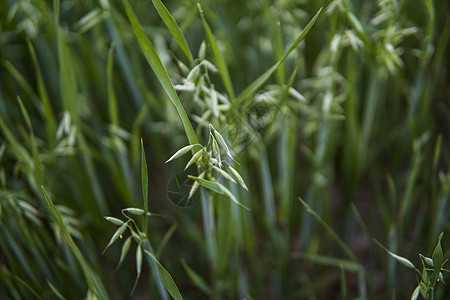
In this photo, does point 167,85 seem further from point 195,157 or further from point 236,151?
point 236,151

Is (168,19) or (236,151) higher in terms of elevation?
(168,19)

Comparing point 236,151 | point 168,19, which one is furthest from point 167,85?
Answer: point 236,151

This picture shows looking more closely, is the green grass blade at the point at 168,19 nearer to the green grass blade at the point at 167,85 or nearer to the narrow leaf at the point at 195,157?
the green grass blade at the point at 167,85

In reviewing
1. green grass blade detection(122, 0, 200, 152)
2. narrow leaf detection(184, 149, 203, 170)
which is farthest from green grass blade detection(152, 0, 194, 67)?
narrow leaf detection(184, 149, 203, 170)

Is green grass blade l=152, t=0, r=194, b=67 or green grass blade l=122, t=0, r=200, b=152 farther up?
green grass blade l=152, t=0, r=194, b=67

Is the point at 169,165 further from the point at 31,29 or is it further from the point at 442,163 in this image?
the point at 442,163

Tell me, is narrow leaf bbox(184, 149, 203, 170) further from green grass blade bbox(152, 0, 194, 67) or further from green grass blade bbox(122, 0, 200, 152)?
green grass blade bbox(152, 0, 194, 67)

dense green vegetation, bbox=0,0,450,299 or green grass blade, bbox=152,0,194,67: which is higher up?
green grass blade, bbox=152,0,194,67

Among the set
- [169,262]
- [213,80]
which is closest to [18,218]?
[169,262]

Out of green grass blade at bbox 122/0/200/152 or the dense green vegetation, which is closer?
green grass blade at bbox 122/0/200/152
